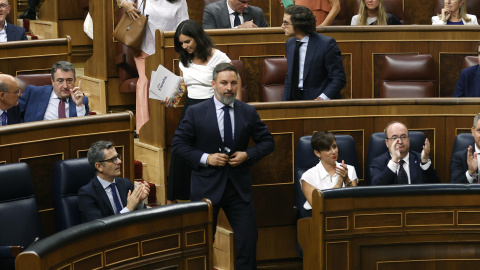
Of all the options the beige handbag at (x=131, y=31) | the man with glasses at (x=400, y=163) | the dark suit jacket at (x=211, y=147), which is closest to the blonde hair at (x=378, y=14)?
the beige handbag at (x=131, y=31)

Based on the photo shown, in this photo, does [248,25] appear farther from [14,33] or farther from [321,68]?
[14,33]

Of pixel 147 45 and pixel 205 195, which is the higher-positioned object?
pixel 147 45

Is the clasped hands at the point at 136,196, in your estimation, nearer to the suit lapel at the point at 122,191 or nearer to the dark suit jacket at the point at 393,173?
the suit lapel at the point at 122,191

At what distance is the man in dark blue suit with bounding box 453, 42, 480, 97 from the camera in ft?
11.1

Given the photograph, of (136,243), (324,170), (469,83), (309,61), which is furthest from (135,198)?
(469,83)

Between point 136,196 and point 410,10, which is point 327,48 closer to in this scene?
point 136,196

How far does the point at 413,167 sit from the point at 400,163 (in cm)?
5

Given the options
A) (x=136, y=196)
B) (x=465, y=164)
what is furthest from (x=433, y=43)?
(x=136, y=196)

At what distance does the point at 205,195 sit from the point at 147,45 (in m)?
1.30

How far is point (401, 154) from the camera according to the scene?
283 centimetres

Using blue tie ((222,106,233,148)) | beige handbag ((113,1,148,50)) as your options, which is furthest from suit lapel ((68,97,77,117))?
beige handbag ((113,1,148,50))

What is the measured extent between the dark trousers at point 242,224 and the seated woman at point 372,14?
1.49 meters

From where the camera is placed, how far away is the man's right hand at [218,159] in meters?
2.58

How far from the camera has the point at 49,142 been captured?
271cm
